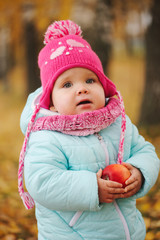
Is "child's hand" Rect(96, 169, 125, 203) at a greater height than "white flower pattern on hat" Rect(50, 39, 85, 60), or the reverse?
"white flower pattern on hat" Rect(50, 39, 85, 60)

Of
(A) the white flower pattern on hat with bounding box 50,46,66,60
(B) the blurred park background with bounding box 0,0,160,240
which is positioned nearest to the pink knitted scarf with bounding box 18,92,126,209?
(A) the white flower pattern on hat with bounding box 50,46,66,60

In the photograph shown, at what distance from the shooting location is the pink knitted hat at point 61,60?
1945mm

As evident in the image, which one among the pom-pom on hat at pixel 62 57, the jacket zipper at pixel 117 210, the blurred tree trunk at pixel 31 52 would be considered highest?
the blurred tree trunk at pixel 31 52

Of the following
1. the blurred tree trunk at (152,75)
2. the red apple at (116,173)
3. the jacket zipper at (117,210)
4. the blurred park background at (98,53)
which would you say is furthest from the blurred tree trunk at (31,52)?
the red apple at (116,173)

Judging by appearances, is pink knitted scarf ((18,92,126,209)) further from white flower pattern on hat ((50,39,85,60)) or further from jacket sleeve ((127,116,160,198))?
white flower pattern on hat ((50,39,85,60))

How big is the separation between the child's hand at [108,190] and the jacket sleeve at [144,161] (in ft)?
0.72

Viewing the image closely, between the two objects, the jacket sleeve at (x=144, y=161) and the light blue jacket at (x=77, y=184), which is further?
the jacket sleeve at (x=144, y=161)

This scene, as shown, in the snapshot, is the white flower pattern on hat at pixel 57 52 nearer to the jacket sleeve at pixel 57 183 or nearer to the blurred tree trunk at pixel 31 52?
the jacket sleeve at pixel 57 183

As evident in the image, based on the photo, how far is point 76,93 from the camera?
1.90 metres

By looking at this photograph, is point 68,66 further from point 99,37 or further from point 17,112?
point 17,112

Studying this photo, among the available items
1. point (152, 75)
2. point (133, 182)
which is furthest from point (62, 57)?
point (152, 75)

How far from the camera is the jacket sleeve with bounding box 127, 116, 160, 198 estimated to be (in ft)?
6.35

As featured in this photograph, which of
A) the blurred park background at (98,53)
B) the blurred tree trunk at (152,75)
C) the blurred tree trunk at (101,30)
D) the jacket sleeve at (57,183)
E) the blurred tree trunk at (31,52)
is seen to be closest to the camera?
the jacket sleeve at (57,183)

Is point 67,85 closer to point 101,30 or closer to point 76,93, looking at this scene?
point 76,93
